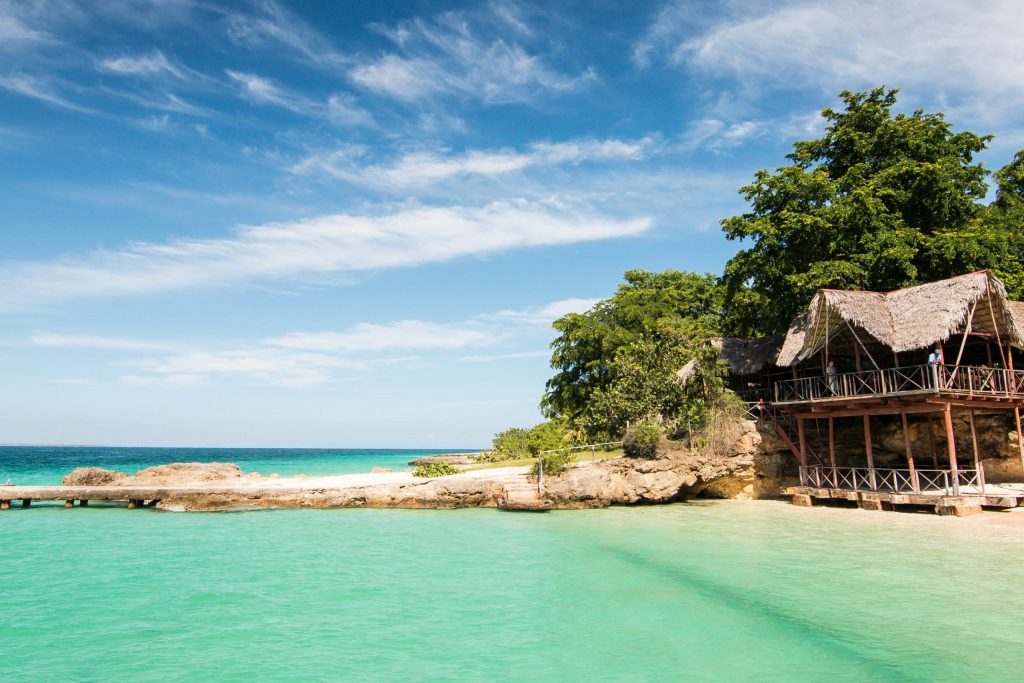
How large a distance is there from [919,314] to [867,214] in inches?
214

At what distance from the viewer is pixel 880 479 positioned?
20.5 m

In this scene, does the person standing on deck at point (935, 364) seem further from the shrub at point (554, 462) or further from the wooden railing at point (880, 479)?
the shrub at point (554, 462)

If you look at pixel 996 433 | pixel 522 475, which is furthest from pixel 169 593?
pixel 996 433

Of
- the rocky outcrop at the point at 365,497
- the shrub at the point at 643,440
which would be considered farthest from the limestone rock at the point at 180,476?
the shrub at the point at 643,440

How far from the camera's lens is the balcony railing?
17109mm

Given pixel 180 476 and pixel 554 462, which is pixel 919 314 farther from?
pixel 180 476

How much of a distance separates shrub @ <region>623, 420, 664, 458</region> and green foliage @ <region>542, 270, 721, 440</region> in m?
1.51

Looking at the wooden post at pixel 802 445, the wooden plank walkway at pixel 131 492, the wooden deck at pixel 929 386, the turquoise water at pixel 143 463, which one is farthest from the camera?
the turquoise water at pixel 143 463

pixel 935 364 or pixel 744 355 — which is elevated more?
pixel 744 355

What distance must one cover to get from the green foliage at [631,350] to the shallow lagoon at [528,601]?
247 inches

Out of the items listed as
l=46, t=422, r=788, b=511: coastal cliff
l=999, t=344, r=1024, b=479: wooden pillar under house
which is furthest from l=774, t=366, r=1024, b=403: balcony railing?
l=46, t=422, r=788, b=511: coastal cliff

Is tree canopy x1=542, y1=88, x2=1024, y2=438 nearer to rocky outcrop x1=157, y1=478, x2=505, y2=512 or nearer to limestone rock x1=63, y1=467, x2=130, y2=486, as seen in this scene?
rocky outcrop x1=157, y1=478, x2=505, y2=512

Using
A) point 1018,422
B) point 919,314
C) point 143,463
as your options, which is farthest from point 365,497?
point 143,463

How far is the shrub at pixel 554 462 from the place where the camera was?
19594 mm
